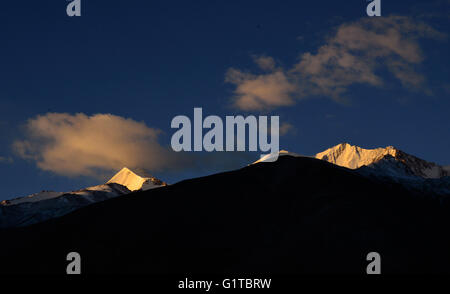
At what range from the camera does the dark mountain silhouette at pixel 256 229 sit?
9044 cm

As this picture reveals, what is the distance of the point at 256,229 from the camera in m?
105

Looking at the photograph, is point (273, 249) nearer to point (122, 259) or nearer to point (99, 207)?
point (122, 259)

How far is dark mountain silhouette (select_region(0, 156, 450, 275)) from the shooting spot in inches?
3561
